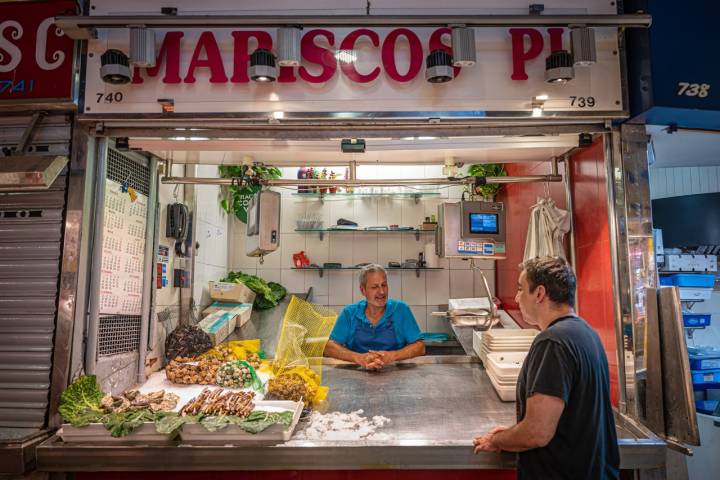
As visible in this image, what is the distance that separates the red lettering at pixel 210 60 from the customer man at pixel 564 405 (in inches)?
76.8

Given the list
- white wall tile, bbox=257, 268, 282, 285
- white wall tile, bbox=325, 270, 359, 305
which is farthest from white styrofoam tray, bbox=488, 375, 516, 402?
white wall tile, bbox=257, 268, 282, 285

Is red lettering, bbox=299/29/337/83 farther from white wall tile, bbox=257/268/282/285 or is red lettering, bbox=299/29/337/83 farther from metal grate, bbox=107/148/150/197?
white wall tile, bbox=257/268/282/285

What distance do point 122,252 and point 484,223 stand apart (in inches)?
101

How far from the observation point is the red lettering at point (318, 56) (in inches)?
101

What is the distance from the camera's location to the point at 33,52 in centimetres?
262

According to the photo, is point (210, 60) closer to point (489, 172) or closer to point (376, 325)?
point (376, 325)

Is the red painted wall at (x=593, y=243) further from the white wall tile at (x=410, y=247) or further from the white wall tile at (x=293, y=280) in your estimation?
the white wall tile at (x=293, y=280)

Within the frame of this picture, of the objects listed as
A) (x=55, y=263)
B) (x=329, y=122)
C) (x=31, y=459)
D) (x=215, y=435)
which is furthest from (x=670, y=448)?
(x=55, y=263)

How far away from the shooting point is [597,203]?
→ 3006mm

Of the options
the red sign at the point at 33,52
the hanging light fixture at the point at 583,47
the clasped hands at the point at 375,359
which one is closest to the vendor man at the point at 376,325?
the clasped hands at the point at 375,359

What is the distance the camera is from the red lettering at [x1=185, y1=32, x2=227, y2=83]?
2.58 metres

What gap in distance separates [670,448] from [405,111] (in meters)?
2.17

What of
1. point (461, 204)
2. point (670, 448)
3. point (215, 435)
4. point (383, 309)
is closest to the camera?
point (215, 435)

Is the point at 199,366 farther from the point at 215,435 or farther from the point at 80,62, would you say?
the point at 80,62
